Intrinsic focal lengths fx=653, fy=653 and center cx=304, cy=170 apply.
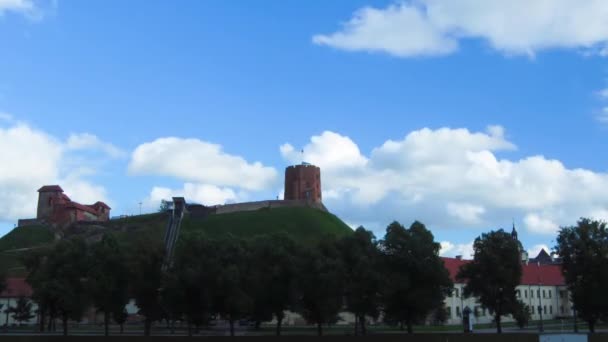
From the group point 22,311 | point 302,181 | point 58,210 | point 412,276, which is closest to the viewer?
point 412,276

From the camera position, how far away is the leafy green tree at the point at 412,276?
57.7 metres

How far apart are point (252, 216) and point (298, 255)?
121m

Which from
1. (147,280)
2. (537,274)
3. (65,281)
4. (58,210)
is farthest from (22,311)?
(58,210)

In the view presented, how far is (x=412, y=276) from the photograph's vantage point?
58.8 m

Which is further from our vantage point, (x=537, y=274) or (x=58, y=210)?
(x=58, y=210)

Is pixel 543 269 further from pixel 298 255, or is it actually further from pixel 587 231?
pixel 298 255

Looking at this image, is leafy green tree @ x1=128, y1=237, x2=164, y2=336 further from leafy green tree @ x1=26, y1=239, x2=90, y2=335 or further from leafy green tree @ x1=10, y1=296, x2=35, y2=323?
leafy green tree @ x1=10, y1=296, x2=35, y2=323

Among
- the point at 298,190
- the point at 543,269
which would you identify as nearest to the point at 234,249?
the point at 543,269

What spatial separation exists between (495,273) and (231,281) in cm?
2393

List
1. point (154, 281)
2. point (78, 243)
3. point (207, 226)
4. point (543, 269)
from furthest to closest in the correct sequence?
1. point (207, 226)
2. point (543, 269)
3. point (78, 243)
4. point (154, 281)

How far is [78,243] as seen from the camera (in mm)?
65875

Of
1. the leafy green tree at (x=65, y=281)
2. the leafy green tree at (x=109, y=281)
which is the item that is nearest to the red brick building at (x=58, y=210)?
the leafy green tree at (x=65, y=281)

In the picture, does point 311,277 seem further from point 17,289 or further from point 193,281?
point 17,289

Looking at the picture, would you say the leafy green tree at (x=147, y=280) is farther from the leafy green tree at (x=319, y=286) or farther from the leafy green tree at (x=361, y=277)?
the leafy green tree at (x=361, y=277)
